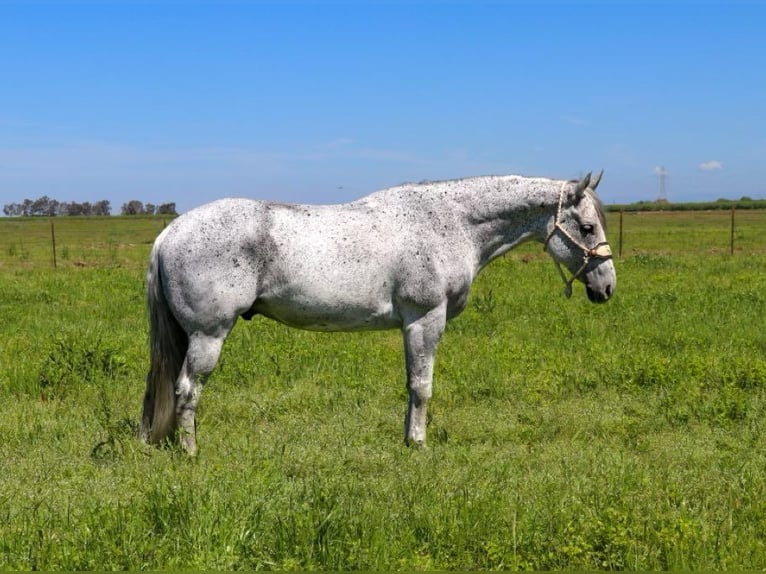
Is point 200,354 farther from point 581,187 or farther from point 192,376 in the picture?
point 581,187

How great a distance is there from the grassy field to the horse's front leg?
197 mm

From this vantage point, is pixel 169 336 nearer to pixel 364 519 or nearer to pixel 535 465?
pixel 364 519

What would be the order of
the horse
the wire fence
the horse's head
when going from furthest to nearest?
1. the wire fence
2. the horse's head
3. the horse

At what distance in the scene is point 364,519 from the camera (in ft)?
13.4

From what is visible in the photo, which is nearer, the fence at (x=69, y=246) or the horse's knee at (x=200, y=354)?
the horse's knee at (x=200, y=354)

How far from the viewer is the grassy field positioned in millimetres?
3914

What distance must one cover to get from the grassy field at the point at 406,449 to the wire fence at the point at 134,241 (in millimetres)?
12746

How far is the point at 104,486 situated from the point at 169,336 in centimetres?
122

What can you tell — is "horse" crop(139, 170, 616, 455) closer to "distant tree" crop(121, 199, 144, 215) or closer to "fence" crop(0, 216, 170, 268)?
"fence" crop(0, 216, 170, 268)

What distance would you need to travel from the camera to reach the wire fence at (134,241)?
24.4 m

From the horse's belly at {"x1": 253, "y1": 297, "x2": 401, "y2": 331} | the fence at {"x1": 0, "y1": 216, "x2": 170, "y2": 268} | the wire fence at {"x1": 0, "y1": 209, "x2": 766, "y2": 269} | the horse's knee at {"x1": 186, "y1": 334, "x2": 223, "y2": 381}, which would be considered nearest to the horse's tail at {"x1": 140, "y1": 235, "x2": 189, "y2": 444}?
the horse's knee at {"x1": 186, "y1": 334, "x2": 223, "y2": 381}

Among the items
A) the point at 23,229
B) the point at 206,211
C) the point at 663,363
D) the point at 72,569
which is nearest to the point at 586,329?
the point at 663,363

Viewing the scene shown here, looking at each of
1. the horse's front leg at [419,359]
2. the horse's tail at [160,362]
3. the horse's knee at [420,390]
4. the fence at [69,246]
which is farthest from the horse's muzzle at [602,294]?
the fence at [69,246]

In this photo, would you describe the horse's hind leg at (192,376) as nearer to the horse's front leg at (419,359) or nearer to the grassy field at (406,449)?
the grassy field at (406,449)
